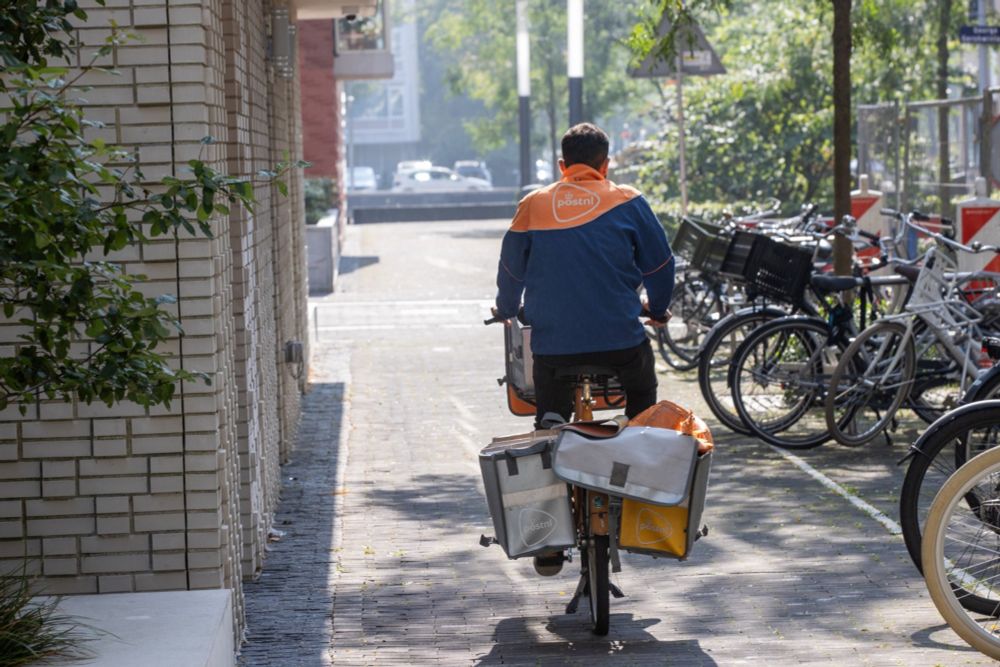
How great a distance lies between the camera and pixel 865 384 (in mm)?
9492

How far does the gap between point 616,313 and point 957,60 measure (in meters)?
35.0

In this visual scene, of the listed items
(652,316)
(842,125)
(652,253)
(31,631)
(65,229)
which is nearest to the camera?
(65,229)

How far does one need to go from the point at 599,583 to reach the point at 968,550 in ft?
4.17

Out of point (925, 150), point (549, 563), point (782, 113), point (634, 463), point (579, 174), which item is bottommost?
point (549, 563)

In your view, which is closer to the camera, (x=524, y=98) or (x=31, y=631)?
(x=31, y=631)

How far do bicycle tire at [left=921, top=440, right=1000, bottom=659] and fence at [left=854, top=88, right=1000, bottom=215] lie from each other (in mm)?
9092

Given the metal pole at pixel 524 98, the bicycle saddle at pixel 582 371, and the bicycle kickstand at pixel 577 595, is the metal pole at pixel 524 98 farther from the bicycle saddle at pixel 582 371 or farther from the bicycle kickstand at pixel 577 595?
the bicycle kickstand at pixel 577 595

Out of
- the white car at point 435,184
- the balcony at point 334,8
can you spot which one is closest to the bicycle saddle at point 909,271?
the balcony at point 334,8

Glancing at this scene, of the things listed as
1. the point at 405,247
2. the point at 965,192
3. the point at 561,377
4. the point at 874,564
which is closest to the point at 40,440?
the point at 561,377

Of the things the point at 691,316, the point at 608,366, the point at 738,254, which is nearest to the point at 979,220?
the point at 691,316

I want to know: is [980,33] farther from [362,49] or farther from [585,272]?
[362,49]

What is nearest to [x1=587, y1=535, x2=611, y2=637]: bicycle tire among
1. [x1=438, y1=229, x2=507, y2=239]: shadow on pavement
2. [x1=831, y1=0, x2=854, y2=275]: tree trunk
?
[x1=831, y1=0, x2=854, y2=275]: tree trunk

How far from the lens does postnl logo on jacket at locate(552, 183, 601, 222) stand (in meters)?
6.29

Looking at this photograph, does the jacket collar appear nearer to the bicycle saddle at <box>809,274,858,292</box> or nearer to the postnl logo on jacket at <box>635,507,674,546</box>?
the postnl logo on jacket at <box>635,507,674,546</box>
